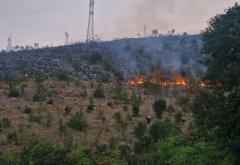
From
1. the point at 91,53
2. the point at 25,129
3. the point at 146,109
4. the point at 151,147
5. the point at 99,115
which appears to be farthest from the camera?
the point at 91,53

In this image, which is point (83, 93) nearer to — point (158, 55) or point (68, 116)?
point (68, 116)

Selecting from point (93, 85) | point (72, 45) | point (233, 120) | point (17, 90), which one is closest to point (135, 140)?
point (233, 120)

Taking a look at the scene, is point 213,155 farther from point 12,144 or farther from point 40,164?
point 12,144

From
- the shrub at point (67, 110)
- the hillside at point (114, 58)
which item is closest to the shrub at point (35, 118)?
the shrub at point (67, 110)

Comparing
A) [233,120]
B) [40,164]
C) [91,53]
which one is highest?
[91,53]

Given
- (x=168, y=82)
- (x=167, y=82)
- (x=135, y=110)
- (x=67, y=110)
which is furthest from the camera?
(x=168, y=82)

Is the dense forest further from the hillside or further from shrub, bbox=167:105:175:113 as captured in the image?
the hillside

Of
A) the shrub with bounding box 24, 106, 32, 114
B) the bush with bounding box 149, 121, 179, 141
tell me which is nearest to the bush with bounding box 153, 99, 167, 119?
the bush with bounding box 149, 121, 179, 141

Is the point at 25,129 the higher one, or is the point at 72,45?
the point at 72,45

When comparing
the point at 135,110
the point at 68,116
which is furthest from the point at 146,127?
the point at 68,116
